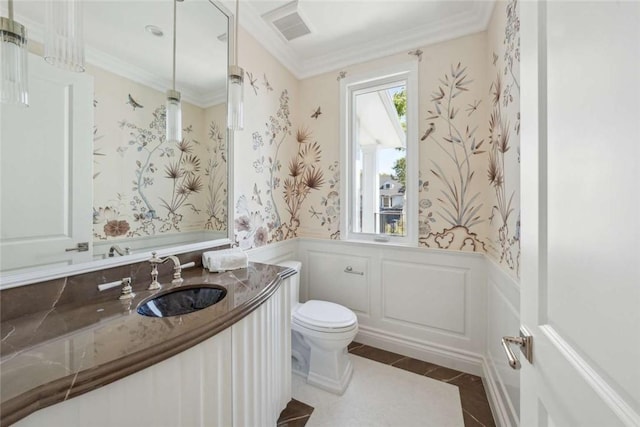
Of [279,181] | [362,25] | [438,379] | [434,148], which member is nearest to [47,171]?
[279,181]

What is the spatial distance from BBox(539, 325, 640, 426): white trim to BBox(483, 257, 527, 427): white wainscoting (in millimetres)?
747

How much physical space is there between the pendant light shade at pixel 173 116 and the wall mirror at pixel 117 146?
35 millimetres

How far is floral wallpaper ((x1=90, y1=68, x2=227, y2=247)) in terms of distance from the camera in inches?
44.3

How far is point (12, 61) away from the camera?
0.71m

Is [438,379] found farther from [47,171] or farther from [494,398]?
[47,171]

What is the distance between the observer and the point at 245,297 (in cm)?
105

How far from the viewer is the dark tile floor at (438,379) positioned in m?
1.40

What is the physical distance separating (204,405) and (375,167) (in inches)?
81.1

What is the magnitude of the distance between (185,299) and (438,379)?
176cm

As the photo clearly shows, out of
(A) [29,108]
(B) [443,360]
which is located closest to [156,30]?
(A) [29,108]

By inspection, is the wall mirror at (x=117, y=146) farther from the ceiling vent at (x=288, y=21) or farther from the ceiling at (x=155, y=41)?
the ceiling vent at (x=288, y=21)

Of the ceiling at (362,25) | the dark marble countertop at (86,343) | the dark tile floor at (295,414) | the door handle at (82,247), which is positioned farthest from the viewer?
the ceiling at (362,25)

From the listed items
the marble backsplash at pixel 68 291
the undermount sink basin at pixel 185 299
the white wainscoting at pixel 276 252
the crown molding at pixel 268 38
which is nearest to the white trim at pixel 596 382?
the undermount sink basin at pixel 185 299

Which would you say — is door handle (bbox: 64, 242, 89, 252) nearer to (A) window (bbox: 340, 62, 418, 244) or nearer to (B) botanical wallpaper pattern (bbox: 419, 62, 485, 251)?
(A) window (bbox: 340, 62, 418, 244)
